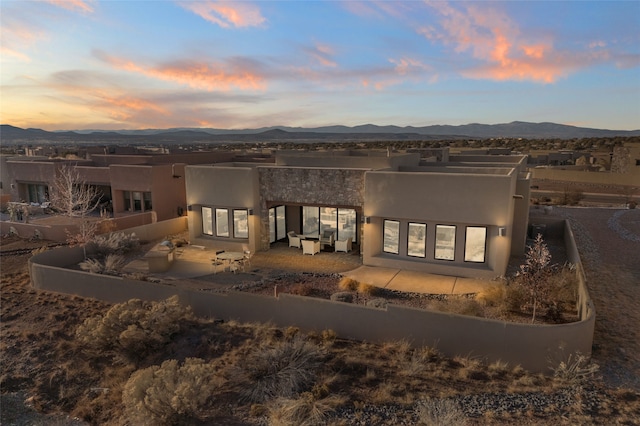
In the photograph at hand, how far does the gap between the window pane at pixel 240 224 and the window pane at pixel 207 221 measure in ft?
4.28

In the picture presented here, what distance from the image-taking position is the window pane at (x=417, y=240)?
52.2ft

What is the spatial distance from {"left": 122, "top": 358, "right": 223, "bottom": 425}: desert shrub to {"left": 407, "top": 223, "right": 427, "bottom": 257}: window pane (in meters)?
9.32

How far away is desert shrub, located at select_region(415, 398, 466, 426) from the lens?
7.35m

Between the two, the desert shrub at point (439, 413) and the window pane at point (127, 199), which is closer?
the desert shrub at point (439, 413)

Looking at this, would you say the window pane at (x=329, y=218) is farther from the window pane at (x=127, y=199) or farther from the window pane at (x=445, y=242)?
the window pane at (x=127, y=199)

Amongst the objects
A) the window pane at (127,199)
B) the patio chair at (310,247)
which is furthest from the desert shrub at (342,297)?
the window pane at (127,199)

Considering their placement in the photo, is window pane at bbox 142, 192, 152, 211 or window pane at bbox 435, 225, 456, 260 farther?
window pane at bbox 142, 192, 152, 211

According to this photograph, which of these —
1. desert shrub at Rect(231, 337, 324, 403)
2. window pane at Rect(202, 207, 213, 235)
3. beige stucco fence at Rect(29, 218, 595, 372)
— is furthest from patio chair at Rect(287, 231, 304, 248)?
desert shrub at Rect(231, 337, 324, 403)

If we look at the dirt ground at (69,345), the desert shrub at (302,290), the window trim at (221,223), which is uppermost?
the window trim at (221,223)

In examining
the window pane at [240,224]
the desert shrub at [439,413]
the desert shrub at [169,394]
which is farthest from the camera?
the window pane at [240,224]

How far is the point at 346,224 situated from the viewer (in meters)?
19.3

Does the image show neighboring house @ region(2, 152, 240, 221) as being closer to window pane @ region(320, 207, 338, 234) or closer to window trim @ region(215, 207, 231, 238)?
window trim @ region(215, 207, 231, 238)

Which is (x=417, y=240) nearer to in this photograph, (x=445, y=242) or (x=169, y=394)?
(x=445, y=242)

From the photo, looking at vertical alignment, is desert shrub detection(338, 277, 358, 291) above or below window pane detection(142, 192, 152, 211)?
below
